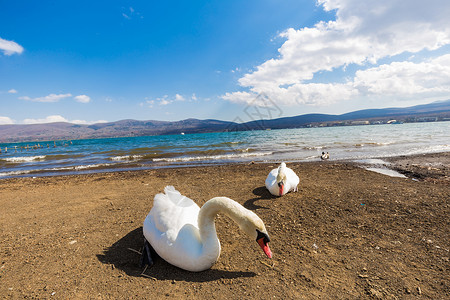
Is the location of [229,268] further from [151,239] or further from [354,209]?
[354,209]

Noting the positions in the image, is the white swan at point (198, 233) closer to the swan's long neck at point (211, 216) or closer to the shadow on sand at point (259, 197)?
the swan's long neck at point (211, 216)

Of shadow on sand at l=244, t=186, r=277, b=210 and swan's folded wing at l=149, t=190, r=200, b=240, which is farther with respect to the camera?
shadow on sand at l=244, t=186, r=277, b=210

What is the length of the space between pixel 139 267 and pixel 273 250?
2570 mm

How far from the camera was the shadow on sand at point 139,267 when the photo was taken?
338 cm

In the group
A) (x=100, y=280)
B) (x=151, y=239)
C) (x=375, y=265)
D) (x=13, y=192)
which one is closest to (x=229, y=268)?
(x=151, y=239)

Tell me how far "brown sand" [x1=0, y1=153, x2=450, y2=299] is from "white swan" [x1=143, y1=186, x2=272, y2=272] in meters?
0.32

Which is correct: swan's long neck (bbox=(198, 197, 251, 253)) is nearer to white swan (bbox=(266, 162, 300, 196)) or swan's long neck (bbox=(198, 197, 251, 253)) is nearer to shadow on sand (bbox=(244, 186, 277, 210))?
shadow on sand (bbox=(244, 186, 277, 210))

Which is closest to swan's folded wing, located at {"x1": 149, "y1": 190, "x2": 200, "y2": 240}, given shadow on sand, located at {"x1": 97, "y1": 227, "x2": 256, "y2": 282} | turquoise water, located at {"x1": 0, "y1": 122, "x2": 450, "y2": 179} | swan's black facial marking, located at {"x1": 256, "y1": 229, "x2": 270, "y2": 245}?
shadow on sand, located at {"x1": 97, "y1": 227, "x2": 256, "y2": 282}

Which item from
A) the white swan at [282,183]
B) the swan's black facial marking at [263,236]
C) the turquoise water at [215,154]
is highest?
the swan's black facial marking at [263,236]

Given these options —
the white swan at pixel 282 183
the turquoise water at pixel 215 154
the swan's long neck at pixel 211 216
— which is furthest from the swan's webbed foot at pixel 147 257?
the turquoise water at pixel 215 154

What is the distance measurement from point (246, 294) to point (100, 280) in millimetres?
2432

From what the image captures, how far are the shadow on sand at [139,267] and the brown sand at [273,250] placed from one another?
0.02 meters

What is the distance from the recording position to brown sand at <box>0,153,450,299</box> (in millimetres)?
3113

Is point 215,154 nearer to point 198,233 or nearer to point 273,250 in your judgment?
point 273,250
